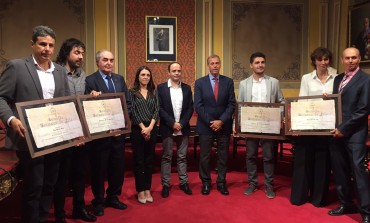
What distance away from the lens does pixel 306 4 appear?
6660 mm

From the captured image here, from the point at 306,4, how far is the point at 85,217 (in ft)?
18.5

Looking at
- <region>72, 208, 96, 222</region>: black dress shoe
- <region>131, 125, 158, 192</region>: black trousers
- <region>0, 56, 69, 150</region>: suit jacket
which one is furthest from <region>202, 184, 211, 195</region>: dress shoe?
<region>0, 56, 69, 150</region>: suit jacket

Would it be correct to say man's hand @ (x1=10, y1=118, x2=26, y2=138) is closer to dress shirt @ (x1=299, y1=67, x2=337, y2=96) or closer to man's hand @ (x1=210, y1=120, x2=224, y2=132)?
→ man's hand @ (x1=210, y1=120, x2=224, y2=132)

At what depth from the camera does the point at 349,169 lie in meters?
2.96

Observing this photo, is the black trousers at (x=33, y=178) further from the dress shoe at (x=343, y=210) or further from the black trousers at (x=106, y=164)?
the dress shoe at (x=343, y=210)

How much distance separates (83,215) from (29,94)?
118 cm

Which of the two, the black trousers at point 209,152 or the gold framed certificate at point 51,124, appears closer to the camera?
the gold framed certificate at point 51,124

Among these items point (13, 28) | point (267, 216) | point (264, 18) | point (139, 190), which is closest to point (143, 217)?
point (139, 190)

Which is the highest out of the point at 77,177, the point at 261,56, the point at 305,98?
the point at 261,56

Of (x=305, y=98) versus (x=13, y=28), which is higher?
(x=13, y=28)

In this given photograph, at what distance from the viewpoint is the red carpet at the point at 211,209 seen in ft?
9.56

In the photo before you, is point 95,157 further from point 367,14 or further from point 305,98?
point 367,14

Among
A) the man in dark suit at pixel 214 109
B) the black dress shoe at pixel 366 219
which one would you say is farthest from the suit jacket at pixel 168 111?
the black dress shoe at pixel 366 219

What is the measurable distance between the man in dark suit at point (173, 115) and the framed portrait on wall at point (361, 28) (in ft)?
12.2
